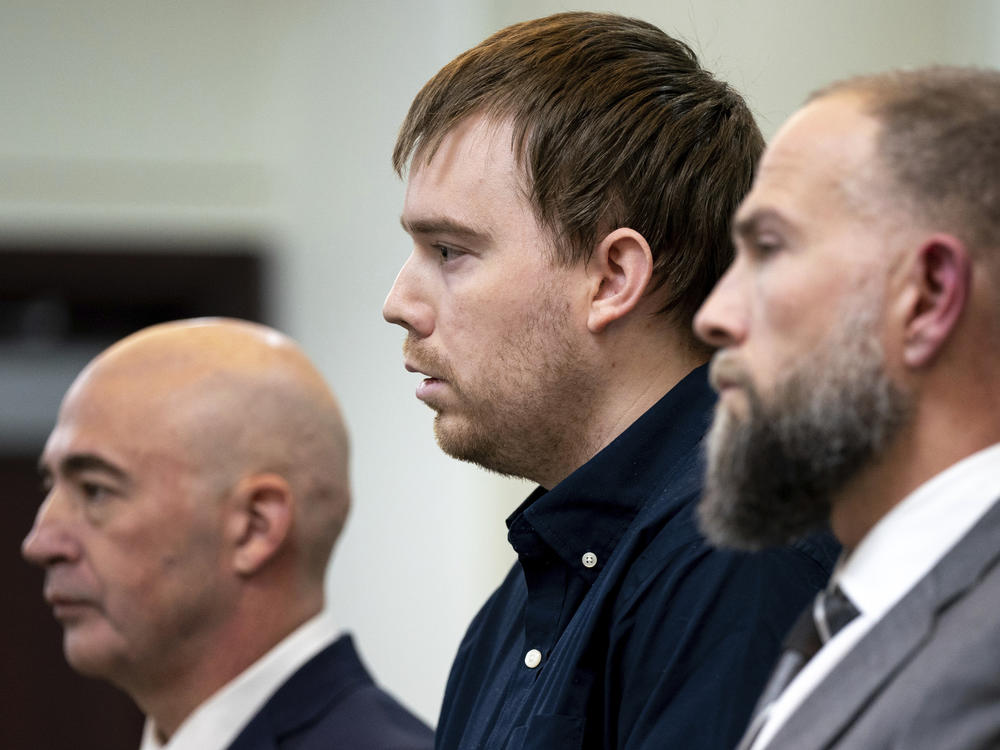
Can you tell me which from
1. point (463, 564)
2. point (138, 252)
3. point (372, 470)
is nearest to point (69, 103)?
point (138, 252)

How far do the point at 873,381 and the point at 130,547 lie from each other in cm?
111

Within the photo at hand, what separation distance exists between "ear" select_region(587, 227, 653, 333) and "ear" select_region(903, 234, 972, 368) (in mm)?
485

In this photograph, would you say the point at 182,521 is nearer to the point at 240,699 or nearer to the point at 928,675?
the point at 240,699

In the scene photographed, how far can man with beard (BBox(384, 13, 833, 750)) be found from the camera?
135 cm

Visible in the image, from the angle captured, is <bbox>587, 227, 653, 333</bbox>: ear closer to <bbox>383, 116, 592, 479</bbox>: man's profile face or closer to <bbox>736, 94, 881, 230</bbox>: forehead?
<bbox>383, 116, 592, 479</bbox>: man's profile face

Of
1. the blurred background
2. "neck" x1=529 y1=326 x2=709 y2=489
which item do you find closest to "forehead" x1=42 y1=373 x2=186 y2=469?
"neck" x1=529 y1=326 x2=709 y2=489

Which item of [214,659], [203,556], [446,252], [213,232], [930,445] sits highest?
[213,232]

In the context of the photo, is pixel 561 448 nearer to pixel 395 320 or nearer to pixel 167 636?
pixel 395 320

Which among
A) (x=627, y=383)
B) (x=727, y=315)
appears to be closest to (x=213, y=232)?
(x=627, y=383)

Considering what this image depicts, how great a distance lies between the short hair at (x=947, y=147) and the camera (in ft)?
3.04

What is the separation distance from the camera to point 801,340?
3.15 ft

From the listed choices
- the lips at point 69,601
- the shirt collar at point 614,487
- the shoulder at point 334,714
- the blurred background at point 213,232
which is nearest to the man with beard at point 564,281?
the shirt collar at point 614,487

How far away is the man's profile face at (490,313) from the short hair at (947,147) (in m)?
0.48

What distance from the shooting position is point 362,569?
13.1 feet
